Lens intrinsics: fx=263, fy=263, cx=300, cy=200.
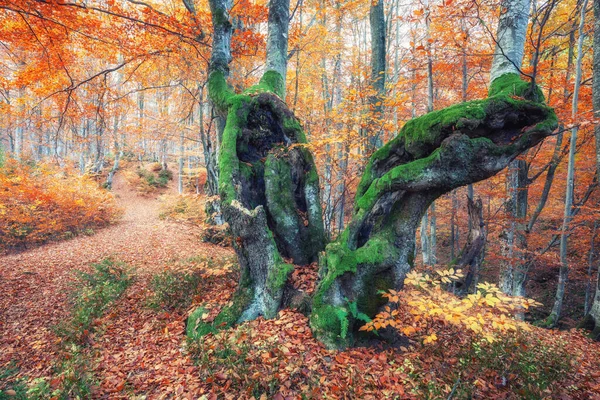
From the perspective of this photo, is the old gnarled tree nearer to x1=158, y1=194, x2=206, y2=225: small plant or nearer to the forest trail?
the forest trail

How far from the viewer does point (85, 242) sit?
9.70m

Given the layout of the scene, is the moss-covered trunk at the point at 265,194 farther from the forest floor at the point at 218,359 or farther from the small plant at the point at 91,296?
the small plant at the point at 91,296

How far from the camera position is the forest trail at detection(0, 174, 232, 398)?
332 cm

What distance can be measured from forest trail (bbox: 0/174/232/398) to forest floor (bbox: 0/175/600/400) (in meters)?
0.02

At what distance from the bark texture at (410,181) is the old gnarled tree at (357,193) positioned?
1 centimetres

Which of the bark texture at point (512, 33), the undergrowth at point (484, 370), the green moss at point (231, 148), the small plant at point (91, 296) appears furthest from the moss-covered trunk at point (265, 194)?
the bark texture at point (512, 33)

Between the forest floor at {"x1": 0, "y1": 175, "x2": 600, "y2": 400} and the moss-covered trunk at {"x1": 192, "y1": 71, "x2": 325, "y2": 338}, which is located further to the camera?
the moss-covered trunk at {"x1": 192, "y1": 71, "x2": 325, "y2": 338}

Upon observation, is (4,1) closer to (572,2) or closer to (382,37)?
(382,37)

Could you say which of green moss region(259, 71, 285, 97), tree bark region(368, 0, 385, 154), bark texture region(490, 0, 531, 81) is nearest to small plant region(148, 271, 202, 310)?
green moss region(259, 71, 285, 97)

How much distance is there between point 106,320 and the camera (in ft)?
15.1

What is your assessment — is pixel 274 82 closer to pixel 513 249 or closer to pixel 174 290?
pixel 174 290

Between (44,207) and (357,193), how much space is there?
1211cm

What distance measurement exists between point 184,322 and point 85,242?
315 inches

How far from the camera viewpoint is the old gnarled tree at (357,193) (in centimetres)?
312
